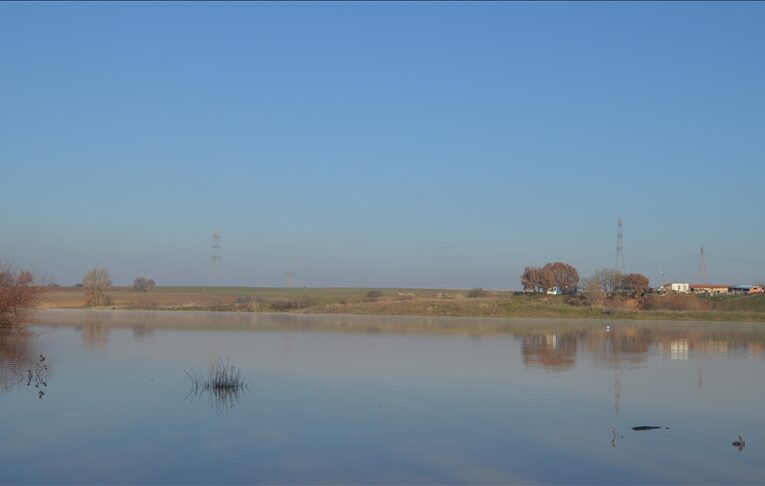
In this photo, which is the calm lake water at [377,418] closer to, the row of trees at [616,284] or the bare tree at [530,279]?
the row of trees at [616,284]

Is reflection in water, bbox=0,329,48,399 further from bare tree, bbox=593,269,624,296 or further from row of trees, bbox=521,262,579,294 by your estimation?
row of trees, bbox=521,262,579,294

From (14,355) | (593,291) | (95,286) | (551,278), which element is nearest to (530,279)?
(551,278)

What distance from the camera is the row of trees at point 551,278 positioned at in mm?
88500

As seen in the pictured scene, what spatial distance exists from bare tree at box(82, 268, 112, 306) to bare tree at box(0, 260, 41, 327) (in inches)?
1712

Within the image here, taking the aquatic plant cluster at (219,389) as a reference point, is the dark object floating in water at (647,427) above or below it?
below

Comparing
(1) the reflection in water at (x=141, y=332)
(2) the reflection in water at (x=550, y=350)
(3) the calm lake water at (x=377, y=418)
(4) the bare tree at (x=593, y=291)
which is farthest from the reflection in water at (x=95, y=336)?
(4) the bare tree at (x=593, y=291)

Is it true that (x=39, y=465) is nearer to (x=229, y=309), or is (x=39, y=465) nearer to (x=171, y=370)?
(x=171, y=370)

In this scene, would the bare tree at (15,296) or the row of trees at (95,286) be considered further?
the row of trees at (95,286)

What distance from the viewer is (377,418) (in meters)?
13.6

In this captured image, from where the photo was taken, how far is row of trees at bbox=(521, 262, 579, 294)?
8850 cm

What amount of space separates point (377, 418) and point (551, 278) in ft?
254

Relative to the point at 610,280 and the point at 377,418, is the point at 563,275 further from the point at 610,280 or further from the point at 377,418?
the point at 377,418

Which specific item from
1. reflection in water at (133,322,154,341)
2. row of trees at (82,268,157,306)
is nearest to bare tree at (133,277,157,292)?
row of trees at (82,268,157,306)

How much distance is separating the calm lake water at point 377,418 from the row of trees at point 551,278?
61952 millimetres
